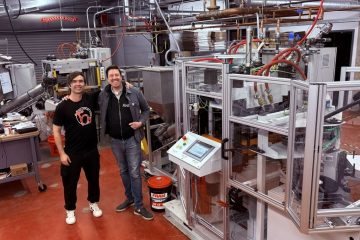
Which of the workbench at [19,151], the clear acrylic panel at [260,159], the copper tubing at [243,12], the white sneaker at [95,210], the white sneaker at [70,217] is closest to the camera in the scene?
the clear acrylic panel at [260,159]

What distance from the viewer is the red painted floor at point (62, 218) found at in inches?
113

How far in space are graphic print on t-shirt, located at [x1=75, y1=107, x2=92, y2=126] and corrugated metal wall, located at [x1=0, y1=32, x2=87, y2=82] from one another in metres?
5.38

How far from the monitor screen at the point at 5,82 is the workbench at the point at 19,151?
5.87ft

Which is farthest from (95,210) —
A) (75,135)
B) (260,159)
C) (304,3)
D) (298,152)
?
(304,3)

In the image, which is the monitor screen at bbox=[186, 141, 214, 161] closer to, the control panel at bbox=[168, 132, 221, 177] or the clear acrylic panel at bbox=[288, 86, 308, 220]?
the control panel at bbox=[168, 132, 221, 177]

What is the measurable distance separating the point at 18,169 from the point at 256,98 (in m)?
2.94

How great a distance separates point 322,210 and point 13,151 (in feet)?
10.7

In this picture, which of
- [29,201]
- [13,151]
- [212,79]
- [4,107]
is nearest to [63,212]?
[29,201]

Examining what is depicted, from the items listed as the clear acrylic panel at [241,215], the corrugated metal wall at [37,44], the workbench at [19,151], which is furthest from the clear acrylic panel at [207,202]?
the corrugated metal wall at [37,44]

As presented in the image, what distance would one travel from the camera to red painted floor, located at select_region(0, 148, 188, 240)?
2.88m

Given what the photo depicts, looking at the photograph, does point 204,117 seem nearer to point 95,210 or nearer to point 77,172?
point 77,172

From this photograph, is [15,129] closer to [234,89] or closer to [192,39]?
[192,39]

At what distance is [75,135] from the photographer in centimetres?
279

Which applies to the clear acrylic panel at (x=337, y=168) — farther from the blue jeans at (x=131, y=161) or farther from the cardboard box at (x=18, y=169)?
the cardboard box at (x=18, y=169)
